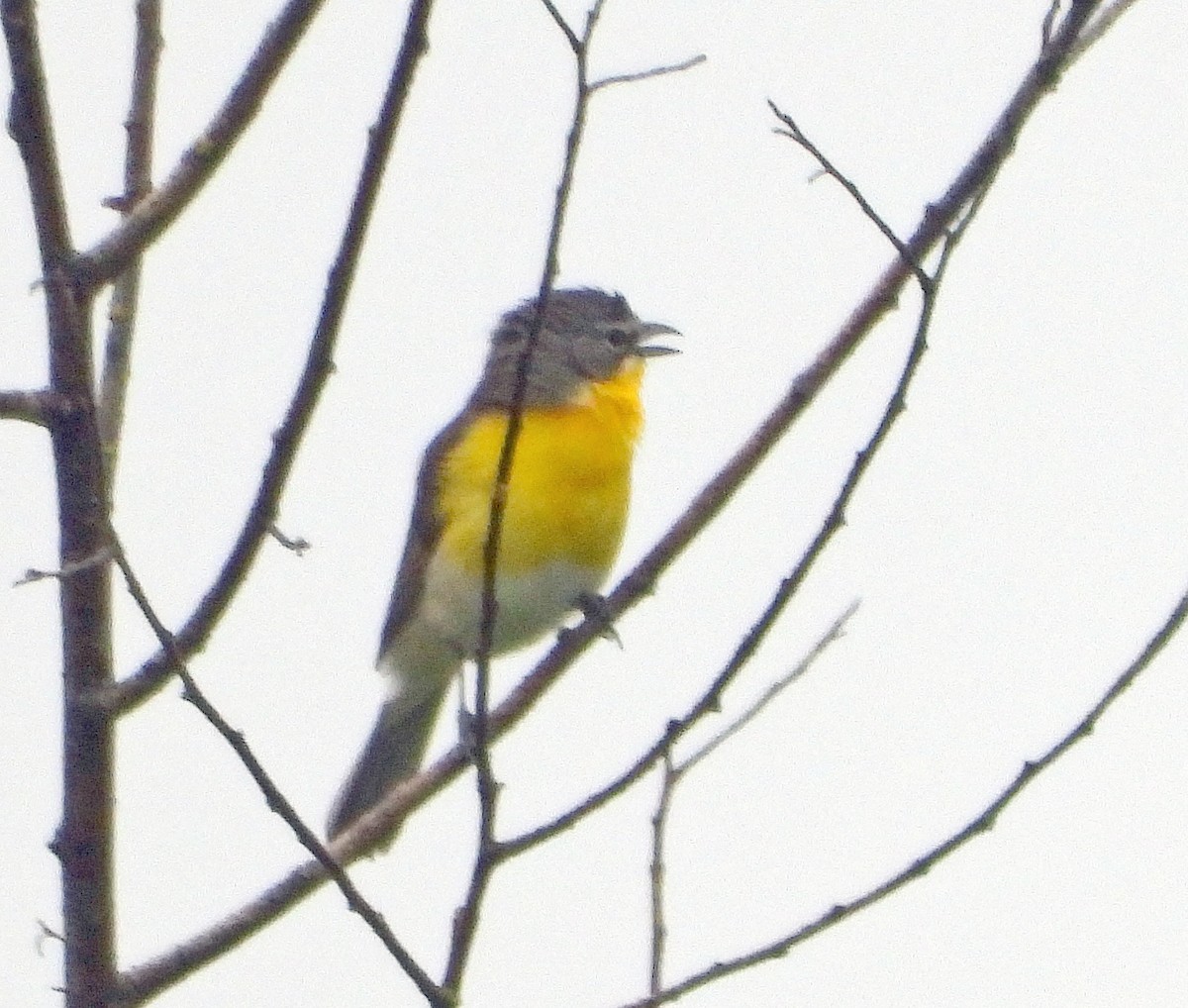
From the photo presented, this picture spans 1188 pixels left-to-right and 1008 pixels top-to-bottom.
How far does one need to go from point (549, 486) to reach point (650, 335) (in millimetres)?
1154

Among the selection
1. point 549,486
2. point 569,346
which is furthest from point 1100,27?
point 569,346

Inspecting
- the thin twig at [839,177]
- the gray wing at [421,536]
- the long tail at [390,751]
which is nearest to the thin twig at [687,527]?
the thin twig at [839,177]

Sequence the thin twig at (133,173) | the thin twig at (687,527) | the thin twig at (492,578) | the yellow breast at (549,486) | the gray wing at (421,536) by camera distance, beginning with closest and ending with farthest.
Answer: the thin twig at (492,578)
the thin twig at (687,527)
the thin twig at (133,173)
the yellow breast at (549,486)
the gray wing at (421,536)

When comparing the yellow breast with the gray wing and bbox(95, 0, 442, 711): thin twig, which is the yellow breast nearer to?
the gray wing

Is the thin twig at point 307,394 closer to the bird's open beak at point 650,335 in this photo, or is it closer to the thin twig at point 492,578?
the thin twig at point 492,578

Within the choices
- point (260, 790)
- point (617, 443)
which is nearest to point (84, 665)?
point (260, 790)

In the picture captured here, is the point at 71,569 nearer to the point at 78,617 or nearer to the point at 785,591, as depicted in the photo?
the point at 78,617

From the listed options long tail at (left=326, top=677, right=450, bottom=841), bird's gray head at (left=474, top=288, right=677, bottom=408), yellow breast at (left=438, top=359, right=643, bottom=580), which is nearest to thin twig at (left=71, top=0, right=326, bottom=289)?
yellow breast at (left=438, top=359, right=643, bottom=580)

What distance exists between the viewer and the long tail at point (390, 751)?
7.86 meters

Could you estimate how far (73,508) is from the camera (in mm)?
3725

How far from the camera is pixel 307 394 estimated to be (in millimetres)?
3533

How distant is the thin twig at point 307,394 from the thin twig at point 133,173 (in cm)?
59

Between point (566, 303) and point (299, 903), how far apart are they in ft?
13.3

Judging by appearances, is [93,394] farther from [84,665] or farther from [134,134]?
[134,134]
